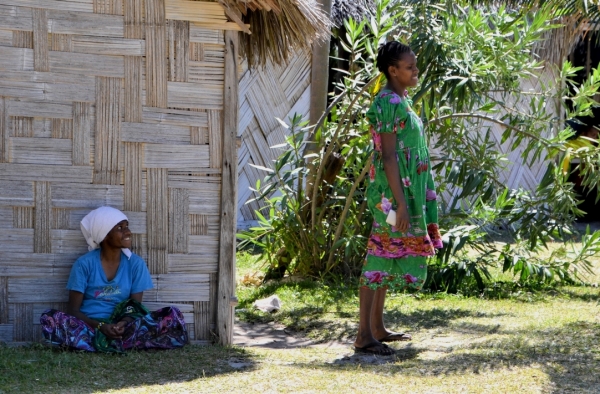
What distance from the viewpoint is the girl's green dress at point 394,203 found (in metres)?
4.38

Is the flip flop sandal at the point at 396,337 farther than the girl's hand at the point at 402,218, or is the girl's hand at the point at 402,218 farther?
the flip flop sandal at the point at 396,337

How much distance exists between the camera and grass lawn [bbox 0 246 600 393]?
370cm

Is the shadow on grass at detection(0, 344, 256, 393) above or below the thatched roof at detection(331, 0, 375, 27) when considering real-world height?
below

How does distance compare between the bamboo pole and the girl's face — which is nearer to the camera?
the girl's face

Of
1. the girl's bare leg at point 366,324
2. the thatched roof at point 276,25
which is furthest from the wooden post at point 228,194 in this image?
the girl's bare leg at point 366,324

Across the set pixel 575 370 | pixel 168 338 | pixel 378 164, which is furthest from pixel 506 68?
pixel 168 338

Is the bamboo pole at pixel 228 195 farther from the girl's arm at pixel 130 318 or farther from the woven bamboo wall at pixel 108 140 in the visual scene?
the girl's arm at pixel 130 318

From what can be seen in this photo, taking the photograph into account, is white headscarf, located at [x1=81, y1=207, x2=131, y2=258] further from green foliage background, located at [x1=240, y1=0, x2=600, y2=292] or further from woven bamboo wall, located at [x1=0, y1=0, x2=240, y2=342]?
green foliage background, located at [x1=240, y1=0, x2=600, y2=292]

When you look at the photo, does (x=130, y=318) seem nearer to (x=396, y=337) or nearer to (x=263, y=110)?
(x=396, y=337)

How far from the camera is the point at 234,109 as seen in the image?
4.65 meters

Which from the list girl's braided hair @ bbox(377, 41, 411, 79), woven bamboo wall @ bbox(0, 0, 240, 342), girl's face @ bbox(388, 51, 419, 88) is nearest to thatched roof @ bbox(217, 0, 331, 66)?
woven bamboo wall @ bbox(0, 0, 240, 342)

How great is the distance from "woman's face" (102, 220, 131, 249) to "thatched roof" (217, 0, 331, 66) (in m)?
1.29

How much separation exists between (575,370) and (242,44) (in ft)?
9.20

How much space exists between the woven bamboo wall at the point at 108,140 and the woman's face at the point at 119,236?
0.14 metres
